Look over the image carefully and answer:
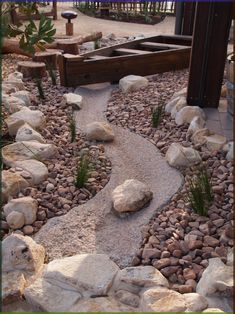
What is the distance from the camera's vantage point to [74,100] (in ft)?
15.1

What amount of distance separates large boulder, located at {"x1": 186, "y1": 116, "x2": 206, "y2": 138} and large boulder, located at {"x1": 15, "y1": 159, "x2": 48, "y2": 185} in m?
1.32

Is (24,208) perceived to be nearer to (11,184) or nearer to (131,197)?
(11,184)

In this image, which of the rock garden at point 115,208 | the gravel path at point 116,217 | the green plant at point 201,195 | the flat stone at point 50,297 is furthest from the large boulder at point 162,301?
the green plant at point 201,195

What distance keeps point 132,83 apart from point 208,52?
126 cm

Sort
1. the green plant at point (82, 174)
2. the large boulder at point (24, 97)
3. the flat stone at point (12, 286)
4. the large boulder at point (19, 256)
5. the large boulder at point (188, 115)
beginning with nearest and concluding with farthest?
the flat stone at point (12, 286) < the large boulder at point (19, 256) < the green plant at point (82, 174) < the large boulder at point (188, 115) < the large boulder at point (24, 97)

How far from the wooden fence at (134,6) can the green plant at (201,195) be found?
443 inches

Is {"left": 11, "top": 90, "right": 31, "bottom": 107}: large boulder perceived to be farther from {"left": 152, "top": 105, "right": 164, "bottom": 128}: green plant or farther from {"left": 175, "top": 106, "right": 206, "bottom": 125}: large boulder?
{"left": 175, "top": 106, "right": 206, "bottom": 125}: large boulder

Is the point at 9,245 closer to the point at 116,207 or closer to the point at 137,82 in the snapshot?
the point at 116,207

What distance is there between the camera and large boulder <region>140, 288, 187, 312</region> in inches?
70.9

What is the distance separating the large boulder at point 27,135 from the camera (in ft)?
11.6

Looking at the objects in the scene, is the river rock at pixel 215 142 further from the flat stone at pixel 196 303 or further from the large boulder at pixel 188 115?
the flat stone at pixel 196 303

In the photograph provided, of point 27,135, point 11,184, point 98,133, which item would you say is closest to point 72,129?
point 98,133

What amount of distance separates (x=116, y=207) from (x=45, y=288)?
917mm

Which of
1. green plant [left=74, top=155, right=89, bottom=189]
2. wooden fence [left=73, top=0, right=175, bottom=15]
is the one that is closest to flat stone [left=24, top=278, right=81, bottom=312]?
green plant [left=74, top=155, right=89, bottom=189]
